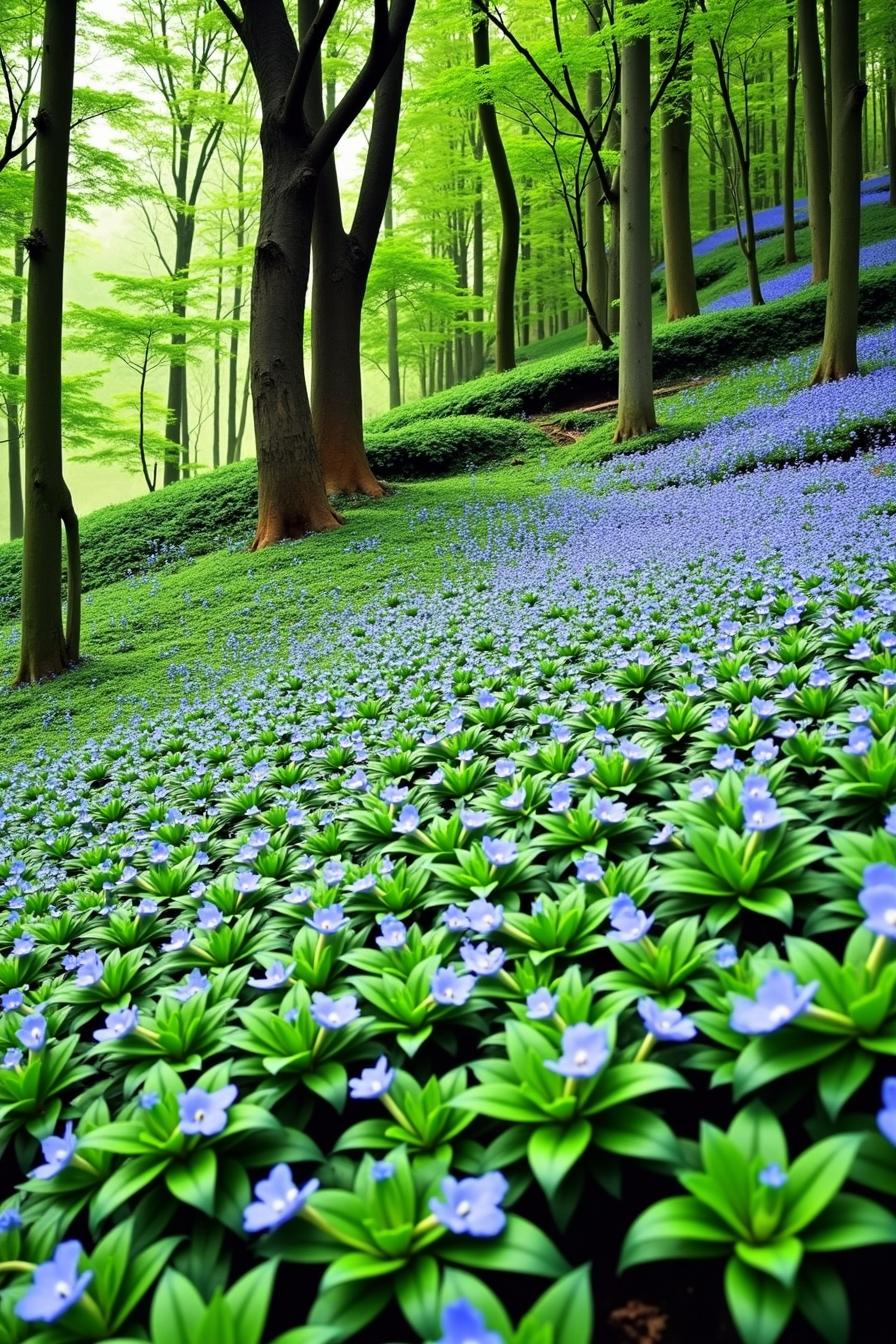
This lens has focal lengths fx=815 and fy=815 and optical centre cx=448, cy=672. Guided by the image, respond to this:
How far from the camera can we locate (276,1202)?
3.27 feet

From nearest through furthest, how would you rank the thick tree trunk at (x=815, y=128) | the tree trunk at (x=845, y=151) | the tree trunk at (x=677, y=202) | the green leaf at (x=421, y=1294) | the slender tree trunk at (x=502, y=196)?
the green leaf at (x=421, y=1294)
the tree trunk at (x=845, y=151)
the thick tree trunk at (x=815, y=128)
the tree trunk at (x=677, y=202)
the slender tree trunk at (x=502, y=196)

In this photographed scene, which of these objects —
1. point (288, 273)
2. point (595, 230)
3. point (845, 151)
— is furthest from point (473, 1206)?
point (595, 230)

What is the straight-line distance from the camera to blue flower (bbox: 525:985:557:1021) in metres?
1.20

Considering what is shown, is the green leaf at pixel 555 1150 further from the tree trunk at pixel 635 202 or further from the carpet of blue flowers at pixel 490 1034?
the tree trunk at pixel 635 202

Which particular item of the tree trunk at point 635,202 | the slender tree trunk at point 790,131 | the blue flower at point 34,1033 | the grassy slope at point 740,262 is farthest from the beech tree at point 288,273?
the slender tree trunk at point 790,131

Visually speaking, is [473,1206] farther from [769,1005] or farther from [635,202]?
[635,202]

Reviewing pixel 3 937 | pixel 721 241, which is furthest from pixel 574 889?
pixel 721 241

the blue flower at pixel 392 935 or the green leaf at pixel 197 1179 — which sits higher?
the blue flower at pixel 392 935

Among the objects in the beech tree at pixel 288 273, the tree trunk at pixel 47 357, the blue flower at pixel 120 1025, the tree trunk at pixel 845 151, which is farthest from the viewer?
the tree trunk at pixel 845 151

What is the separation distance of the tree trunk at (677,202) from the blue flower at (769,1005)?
1626 cm

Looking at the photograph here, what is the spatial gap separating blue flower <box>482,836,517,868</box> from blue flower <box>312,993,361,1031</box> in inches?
19.5

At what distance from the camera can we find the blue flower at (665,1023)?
1077 mm

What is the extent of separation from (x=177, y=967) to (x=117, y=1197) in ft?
2.58

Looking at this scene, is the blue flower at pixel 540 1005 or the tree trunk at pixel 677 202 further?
the tree trunk at pixel 677 202
